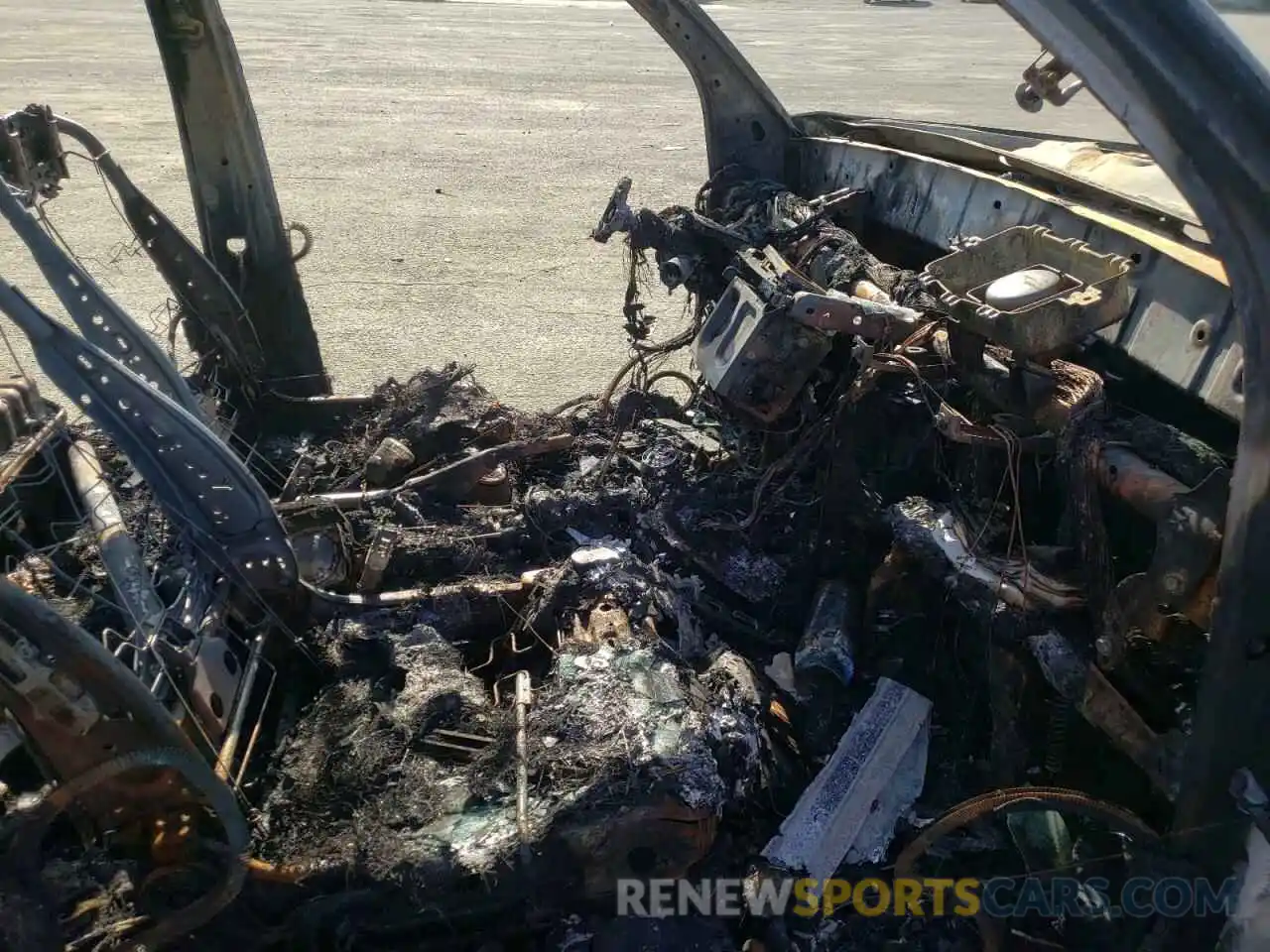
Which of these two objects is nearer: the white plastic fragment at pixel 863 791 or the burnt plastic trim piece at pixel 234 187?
the white plastic fragment at pixel 863 791

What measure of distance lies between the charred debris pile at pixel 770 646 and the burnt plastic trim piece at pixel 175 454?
24 centimetres

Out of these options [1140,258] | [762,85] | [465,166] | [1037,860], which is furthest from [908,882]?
[465,166]

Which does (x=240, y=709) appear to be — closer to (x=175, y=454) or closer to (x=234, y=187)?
(x=175, y=454)

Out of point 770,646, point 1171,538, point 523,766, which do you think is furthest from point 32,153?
point 1171,538

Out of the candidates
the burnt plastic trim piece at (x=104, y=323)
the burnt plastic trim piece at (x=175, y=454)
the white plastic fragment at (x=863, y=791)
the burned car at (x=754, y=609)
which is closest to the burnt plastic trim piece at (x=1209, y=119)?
the burned car at (x=754, y=609)

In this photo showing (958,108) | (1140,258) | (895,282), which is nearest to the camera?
(1140,258)

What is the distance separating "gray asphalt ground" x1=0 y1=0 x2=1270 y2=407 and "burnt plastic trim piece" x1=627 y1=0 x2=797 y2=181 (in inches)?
74.2

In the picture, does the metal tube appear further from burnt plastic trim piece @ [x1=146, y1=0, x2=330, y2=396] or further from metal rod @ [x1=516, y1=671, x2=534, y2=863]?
burnt plastic trim piece @ [x1=146, y1=0, x2=330, y2=396]

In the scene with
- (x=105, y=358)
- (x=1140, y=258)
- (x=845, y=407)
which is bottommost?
(x=845, y=407)

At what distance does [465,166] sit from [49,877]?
9.94 metres

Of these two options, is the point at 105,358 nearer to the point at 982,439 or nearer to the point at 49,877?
the point at 49,877

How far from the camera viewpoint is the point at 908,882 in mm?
2541

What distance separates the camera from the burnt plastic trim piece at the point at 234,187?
12.4ft

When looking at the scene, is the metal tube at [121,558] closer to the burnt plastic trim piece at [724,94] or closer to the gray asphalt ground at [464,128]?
the gray asphalt ground at [464,128]
